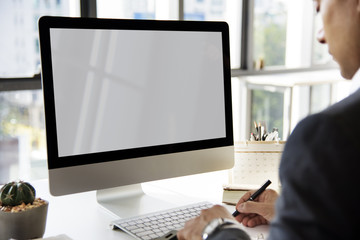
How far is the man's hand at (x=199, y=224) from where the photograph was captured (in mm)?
940

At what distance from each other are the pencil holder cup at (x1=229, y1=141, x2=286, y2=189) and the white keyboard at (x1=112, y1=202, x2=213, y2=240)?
0.28 meters

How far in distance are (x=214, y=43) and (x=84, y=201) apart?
1.90 feet

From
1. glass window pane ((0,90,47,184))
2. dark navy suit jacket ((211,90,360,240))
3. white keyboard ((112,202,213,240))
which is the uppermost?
dark navy suit jacket ((211,90,360,240))

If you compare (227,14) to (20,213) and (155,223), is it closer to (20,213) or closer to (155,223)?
(155,223)

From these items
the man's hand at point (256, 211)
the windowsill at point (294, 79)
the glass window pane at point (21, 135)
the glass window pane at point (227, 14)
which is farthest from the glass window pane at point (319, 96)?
the man's hand at point (256, 211)

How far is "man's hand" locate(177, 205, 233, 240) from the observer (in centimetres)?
94

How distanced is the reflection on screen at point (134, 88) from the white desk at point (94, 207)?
180 millimetres

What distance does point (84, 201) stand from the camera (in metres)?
1.30

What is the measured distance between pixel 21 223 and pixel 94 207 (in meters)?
0.31

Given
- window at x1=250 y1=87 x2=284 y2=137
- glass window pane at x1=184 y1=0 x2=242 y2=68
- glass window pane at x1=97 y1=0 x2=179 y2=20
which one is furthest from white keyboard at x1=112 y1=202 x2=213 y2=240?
window at x1=250 y1=87 x2=284 y2=137

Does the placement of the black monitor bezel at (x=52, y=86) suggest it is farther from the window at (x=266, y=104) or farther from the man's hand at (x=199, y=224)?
the window at (x=266, y=104)

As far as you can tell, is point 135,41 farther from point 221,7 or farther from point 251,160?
point 221,7

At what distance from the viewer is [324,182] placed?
1.82ft

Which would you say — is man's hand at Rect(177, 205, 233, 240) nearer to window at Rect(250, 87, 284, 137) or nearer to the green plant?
the green plant
